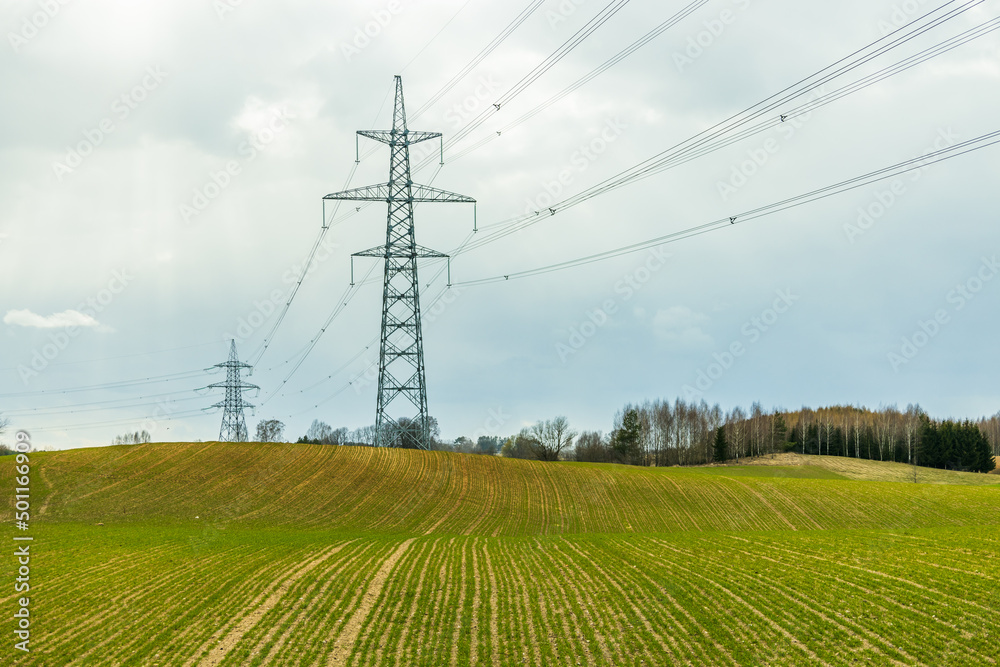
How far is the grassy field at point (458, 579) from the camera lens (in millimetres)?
18500

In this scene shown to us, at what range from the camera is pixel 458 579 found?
1045 inches

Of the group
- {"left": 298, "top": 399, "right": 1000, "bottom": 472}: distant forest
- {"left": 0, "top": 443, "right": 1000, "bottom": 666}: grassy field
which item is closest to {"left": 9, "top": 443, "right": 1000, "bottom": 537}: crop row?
{"left": 0, "top": 443, "right": 1000, "bottom": 666}: grassy field

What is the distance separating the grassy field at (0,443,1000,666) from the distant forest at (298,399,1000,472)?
70001 mm

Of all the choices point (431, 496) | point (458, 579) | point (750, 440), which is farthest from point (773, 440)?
point (458, 579)

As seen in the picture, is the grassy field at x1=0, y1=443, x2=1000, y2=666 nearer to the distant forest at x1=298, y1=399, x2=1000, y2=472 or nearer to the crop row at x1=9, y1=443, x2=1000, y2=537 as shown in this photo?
the crop row at x1=9, y1=443, x2=1000, y2=537

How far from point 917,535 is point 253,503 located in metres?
39.7

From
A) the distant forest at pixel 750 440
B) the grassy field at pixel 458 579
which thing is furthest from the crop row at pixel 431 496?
the distant forest at pixel 750 440

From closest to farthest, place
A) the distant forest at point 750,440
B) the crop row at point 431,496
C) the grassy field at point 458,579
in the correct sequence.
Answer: the grassy field at point 458,579 < the crop row at point 431,496 < the distant forest at point 750,440

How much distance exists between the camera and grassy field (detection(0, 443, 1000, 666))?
18500mm

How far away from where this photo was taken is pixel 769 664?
57.1ft

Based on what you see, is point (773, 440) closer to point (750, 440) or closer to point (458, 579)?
point (750, 440)

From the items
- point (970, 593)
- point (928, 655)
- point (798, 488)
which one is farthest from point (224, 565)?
point (798, 488)

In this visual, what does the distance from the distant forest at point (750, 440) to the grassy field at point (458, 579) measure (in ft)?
230

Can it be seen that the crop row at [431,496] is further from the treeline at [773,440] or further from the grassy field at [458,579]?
the treeline at [773,440]
